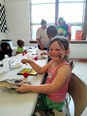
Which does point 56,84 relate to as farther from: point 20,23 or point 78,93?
point 20,23

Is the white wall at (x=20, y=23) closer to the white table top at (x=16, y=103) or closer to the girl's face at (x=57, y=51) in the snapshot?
the girl's face at (x=57, y=51)

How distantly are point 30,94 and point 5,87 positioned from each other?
0.71 ft

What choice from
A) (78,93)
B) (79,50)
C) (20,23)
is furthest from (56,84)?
(20,23)

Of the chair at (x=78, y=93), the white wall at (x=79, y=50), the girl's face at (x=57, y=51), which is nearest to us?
the chair at (x=78, y=93)

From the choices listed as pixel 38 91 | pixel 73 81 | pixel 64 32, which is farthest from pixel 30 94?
pixel 64 32

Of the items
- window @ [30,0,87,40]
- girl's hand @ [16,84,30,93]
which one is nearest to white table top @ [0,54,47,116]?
girl's hand @ [16,84,30,93]

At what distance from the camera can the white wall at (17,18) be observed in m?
4.57

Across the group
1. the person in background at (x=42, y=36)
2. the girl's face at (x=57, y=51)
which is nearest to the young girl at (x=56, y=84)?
the girl's face at (x=57, y=51)

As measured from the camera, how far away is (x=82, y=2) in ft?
15.0

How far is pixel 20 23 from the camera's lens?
187 inches

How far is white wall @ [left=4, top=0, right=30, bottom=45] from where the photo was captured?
180 inches

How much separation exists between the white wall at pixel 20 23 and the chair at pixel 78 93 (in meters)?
3.64

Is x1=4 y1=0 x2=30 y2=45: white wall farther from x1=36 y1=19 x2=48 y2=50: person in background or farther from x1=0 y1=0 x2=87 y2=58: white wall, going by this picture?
x1=36 y1=19 x2=48 y2=50: person in background

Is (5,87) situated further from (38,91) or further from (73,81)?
(73,81)
